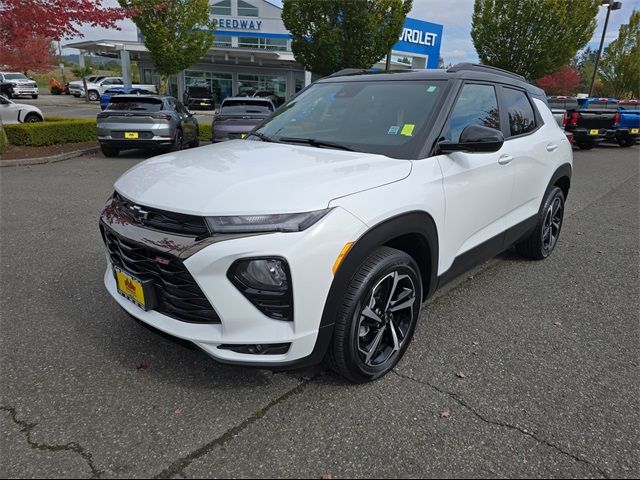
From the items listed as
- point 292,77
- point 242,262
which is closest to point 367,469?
point 242,262

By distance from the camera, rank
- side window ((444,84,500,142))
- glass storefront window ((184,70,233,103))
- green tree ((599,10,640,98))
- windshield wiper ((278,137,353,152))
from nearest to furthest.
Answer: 1. windshield wiper ((278,137,353,152))
2. side window ((444,84,500,142))
3. green tree ((599,10,640,98))
4. glass storefront window ((184,70,233,103))

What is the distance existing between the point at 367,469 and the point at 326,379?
691 millimetres

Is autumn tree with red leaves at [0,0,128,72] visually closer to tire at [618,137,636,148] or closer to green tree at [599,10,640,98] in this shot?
tire at [618,137,636,148]

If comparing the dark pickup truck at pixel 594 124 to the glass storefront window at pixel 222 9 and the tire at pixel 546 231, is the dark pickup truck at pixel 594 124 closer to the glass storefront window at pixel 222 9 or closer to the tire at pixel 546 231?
the tire at pixel 546 231

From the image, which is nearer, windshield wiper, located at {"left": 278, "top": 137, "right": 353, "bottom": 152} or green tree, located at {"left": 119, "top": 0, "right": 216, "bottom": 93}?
windshield wiper, located at {"left": 278, "top": 137, "right": 353, "bottom": 152}

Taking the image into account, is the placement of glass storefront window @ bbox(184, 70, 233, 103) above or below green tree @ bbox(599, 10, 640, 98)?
below

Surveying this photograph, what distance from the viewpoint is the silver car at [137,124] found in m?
10.6

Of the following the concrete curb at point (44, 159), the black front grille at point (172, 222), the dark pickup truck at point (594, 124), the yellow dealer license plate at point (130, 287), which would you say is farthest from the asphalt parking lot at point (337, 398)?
the dark pickup truck at point (594, 124)

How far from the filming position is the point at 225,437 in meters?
2.23

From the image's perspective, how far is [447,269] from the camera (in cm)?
309

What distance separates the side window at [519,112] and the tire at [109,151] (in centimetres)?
968

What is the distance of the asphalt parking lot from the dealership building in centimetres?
3292

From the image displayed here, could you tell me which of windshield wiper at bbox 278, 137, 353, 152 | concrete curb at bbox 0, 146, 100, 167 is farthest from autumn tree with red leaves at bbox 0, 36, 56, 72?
windshield wiper at bbox 278, 137, 353, 152

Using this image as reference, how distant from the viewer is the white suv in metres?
2.11
